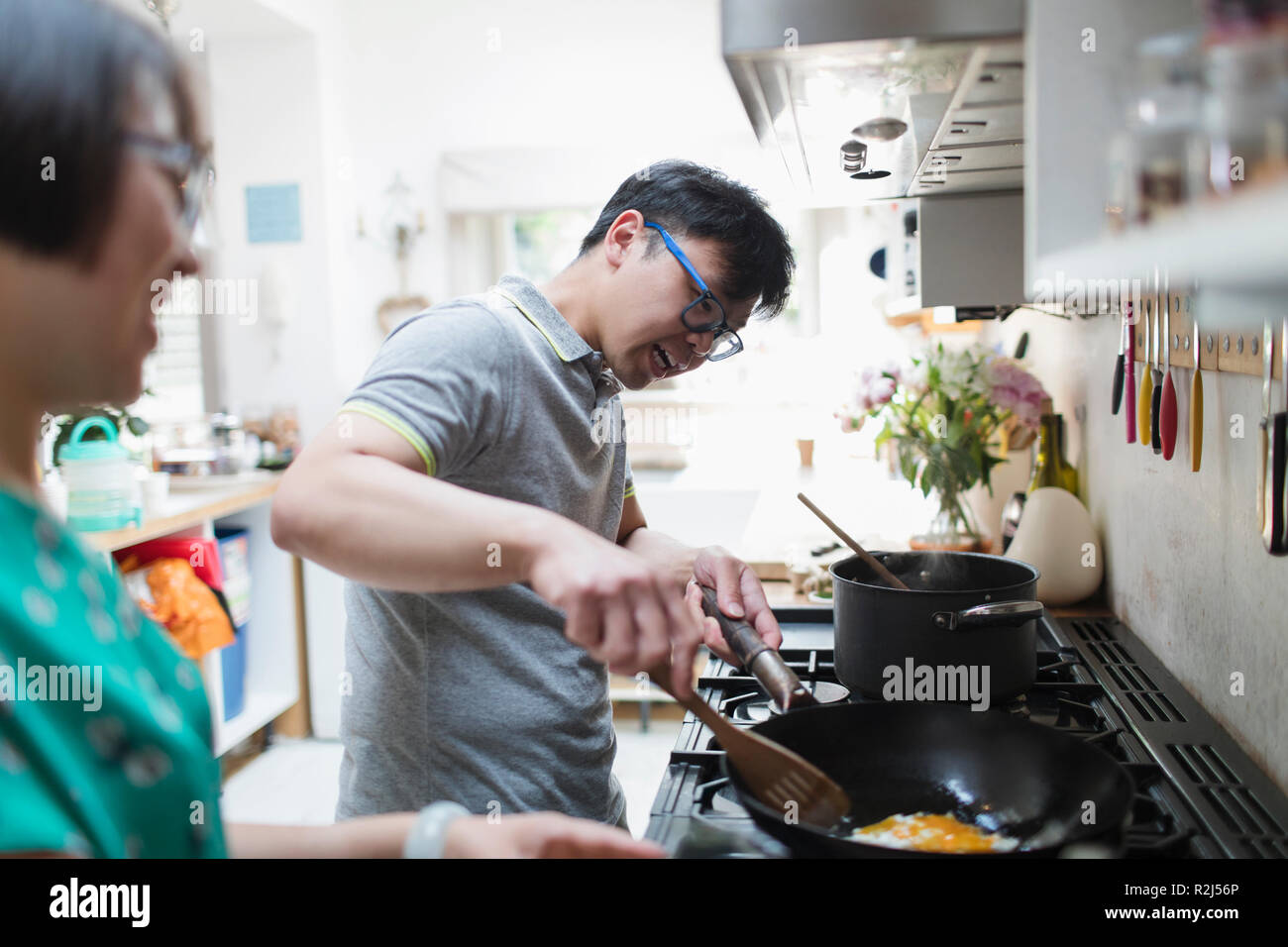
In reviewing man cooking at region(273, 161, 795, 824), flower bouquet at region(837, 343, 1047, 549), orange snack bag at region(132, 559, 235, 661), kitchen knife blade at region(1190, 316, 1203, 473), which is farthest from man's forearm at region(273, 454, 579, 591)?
orange snack bag at region(132, 559, 235, 661)

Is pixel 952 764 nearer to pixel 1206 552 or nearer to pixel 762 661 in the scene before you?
pixel 762 661

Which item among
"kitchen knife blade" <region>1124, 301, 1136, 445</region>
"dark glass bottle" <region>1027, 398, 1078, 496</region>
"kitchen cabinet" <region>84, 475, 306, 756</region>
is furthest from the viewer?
"kitchen cabinet" <region>84, 475, 306, 756</region>

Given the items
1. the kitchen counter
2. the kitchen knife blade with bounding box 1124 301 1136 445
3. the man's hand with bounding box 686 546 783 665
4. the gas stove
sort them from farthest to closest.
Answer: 1. the kitchen counter
2. the kitchen knife blade with bounding box 1124 301 1136 445
3. the man's hand with bounding box 686 546 783 665
4. the gas stove

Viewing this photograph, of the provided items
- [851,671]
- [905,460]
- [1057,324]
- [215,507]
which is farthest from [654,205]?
[215,507]

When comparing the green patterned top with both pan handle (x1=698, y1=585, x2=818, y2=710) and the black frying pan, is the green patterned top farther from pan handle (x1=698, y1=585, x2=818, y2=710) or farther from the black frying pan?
pan handle (x1=698, y1=585, x2=818, y2=710)

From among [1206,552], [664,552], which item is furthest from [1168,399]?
[664,552]

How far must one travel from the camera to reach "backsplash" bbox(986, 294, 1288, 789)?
108 cm

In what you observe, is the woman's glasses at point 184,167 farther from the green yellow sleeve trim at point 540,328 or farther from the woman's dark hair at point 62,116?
the green yellow sleeve trim at point 540,328

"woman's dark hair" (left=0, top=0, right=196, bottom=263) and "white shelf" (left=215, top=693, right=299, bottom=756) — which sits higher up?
"woman's dark hair" (left=0, top=0, right=196, bottom=263)

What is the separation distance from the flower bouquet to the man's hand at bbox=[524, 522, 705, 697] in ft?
5.35

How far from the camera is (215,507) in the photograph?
303cm

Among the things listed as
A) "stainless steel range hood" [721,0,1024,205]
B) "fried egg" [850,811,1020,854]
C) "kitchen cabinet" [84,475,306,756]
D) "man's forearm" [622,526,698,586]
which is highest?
"stainless steel range hood" [721,0,1024,205]

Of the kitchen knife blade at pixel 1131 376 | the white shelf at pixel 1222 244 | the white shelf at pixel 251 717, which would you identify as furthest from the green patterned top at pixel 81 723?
the white shelf at pixel 251 717

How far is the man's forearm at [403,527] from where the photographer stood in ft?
2.74
